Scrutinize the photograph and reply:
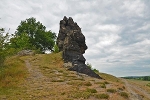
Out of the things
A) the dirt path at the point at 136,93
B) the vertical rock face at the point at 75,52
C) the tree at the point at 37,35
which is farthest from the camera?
the tree at the point at 37,35

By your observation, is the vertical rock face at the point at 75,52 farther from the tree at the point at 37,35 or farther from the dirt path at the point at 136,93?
the tree at the point at 37,35

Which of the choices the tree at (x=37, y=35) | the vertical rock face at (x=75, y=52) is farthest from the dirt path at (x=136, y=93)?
the tree at (x=37, y=35)

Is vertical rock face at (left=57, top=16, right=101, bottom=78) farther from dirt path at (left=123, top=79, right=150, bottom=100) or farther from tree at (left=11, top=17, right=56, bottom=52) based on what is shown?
tree at (left=11, top=17, right=56, bottom=52)

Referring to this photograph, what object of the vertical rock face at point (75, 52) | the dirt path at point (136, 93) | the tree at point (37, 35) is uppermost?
the tree at point (37, 35)

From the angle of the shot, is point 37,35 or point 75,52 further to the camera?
point 37,35

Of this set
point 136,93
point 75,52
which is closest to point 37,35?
point 75,52

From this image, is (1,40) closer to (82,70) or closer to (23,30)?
(82,70)

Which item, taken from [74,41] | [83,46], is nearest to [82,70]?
[74,41]

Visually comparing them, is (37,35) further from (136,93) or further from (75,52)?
(136,93)

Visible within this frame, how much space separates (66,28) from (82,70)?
3025 cm

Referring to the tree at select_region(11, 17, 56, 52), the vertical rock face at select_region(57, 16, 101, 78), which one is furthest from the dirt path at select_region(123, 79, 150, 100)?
the tree at select_region(11, 17, 56, 52)

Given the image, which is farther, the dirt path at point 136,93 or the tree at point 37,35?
the tree at point 37,35

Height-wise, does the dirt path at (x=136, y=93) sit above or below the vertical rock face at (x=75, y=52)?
below

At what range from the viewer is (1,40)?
1099 inches
